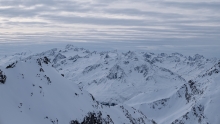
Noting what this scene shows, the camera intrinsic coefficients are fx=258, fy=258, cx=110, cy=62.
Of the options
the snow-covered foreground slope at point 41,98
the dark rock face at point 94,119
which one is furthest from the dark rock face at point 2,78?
the dark rock face at point 94,119

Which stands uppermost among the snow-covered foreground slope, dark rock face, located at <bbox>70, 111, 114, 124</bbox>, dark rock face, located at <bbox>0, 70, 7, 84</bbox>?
dark rock face, located at <bbox>0, 70, 7, 84</bbox>

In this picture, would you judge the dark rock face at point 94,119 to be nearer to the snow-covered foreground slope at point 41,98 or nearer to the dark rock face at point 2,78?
the snow-covered foreground slope at point 41,98

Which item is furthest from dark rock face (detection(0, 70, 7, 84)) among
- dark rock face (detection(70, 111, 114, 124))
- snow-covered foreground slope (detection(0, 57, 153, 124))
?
dark rock face (detection(70, 111, 114, 124))

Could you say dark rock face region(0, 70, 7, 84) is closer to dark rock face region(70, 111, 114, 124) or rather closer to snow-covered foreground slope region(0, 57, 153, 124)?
snow-covered foreground slope region(0, 57, 153, 124)

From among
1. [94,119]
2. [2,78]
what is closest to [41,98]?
[2,78]

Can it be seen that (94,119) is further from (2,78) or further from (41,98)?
(2,78)

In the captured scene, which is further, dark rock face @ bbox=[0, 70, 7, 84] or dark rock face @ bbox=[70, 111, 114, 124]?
dark rock face @ bbox=[70, 111, 114, 124]

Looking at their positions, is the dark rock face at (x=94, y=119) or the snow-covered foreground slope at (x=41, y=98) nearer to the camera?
the snow-covered foreground slope at (x=41, y=98)

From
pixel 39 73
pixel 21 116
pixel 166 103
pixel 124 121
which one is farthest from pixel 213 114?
pixel 21 116
